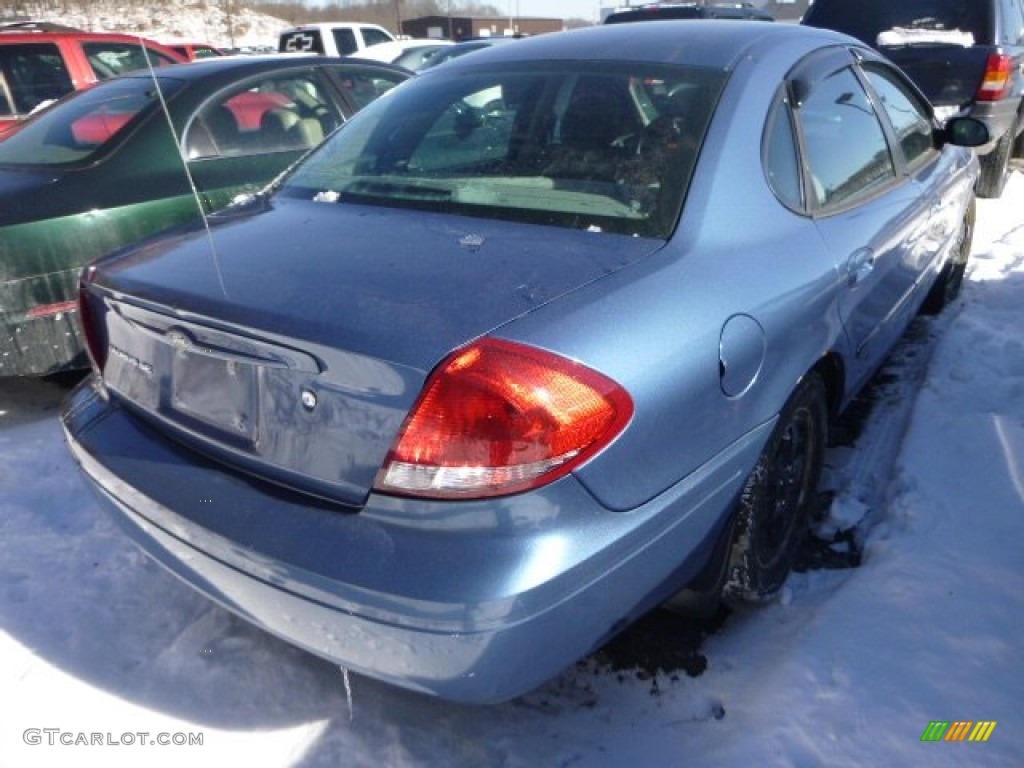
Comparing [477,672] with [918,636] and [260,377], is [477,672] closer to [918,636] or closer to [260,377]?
[260,377]

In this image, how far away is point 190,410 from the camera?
75.1 inches

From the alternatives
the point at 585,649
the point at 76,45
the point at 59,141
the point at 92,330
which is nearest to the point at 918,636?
the point at 585,649

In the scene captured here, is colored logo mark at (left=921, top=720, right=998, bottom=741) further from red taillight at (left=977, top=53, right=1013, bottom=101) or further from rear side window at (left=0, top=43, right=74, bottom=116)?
rear side window at (left=0, top=43, right=74, bottom=116)

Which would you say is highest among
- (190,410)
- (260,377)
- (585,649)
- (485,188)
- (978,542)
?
(485,188)

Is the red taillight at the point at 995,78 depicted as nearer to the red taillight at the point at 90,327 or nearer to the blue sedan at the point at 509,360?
the blue sedan at the point at 509,360

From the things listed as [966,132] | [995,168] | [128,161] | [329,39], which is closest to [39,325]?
[128,161]

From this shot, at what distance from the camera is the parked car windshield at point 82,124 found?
3.86 meters

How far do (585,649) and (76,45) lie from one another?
8532 mm

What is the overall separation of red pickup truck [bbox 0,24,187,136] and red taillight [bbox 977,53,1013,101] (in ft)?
22.6

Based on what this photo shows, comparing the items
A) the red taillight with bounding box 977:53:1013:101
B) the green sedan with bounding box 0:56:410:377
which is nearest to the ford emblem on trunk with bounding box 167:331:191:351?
the green sedan with bounding box 0:56:410:377

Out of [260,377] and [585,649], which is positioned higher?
[260,377]

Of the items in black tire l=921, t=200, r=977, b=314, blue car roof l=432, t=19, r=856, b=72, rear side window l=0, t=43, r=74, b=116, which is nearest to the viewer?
blue car roof l=432, t=19, r=856, b=72

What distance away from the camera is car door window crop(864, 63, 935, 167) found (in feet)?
10.4

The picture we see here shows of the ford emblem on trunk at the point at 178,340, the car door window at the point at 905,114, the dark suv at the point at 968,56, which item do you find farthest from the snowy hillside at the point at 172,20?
the ford emblem on trunk at the point at 178,340
